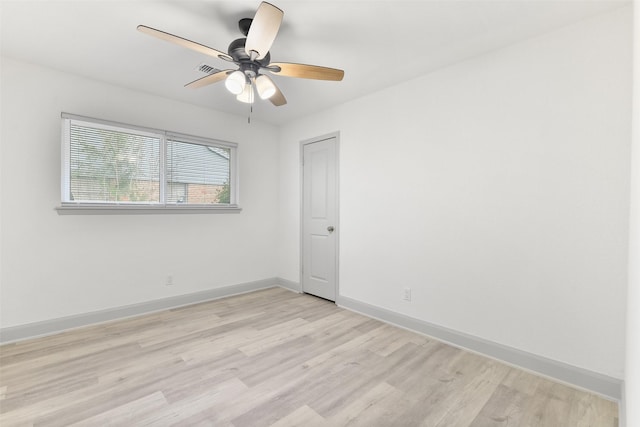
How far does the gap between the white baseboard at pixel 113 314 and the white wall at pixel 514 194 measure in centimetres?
196

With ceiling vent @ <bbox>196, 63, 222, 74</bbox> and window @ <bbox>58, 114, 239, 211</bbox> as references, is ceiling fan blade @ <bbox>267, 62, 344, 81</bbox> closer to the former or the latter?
ceiling vent @ <bbox>196, 63, 222, 74</bbox>

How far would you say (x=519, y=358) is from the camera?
224 cm

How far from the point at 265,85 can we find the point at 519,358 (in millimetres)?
2927

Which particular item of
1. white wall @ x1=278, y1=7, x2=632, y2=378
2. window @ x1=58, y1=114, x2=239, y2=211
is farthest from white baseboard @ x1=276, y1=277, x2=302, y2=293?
window @ x1=58, y1=114, x2=239, y2=211

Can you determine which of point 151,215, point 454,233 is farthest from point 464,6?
point 151,215

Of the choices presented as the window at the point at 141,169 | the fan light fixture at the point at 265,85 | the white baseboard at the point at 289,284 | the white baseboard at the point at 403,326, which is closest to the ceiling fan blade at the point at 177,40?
the fan light fixture at the point at 265,85

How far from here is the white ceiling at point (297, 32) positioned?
1.90 m

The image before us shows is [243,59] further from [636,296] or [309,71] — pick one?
[636,296]

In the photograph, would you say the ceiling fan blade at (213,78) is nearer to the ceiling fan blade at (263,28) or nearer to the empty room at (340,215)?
the empty room at (340,215)

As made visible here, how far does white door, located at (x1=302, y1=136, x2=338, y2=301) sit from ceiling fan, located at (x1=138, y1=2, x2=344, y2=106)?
5.54 feet

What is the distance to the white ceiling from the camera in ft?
6.25

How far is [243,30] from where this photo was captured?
2080 millimetres

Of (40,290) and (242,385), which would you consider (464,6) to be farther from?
(40,290)

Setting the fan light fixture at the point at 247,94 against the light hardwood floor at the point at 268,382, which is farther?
the fan light fixture at the point at 247,94
